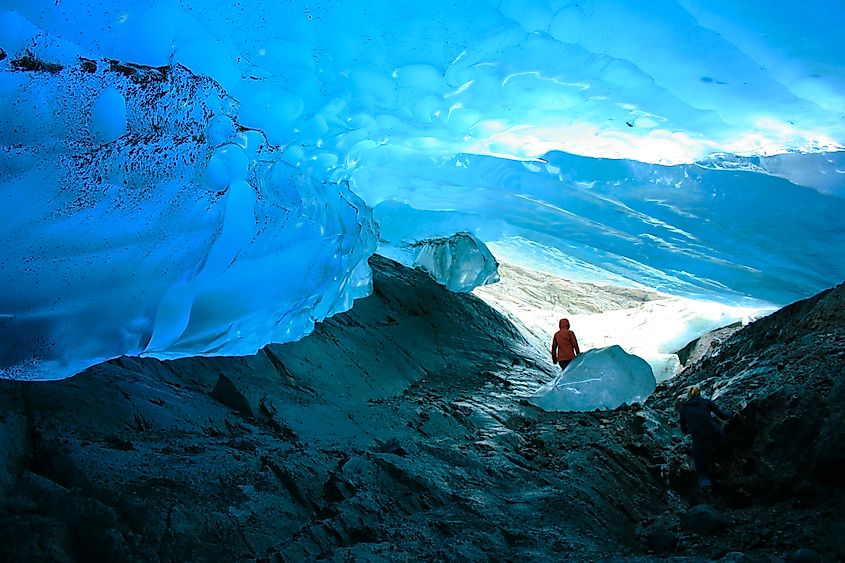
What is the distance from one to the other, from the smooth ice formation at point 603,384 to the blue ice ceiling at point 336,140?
1.31 metres

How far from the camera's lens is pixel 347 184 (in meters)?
5.94

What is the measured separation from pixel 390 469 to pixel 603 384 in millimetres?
3350

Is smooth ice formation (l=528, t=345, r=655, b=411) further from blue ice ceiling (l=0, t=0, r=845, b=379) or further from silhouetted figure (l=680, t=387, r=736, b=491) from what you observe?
silhouetted figure (l=680, t=387, r=736, b=491)

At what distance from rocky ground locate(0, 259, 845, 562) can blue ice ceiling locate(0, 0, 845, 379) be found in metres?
0.56

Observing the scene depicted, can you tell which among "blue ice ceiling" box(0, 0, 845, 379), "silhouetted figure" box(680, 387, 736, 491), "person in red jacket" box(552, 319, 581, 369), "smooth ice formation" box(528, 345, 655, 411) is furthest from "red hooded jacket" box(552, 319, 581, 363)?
"silhouetted figure" box(680, 387, 736, 491)

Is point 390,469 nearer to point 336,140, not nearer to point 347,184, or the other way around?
point 336,140

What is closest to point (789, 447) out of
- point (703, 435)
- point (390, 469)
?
point (703, 435)

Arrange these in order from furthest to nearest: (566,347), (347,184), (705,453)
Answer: (566,347) → (347,184) → (705,453)

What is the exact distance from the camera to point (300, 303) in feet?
19.6

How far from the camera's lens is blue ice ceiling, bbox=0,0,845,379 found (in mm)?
3408

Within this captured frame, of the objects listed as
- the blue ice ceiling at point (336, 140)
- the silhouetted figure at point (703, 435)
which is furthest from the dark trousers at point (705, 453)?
the blue ice ceiling at point (336, 140)

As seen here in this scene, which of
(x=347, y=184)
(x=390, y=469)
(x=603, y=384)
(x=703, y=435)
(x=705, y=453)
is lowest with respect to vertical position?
(x=705, y=453)

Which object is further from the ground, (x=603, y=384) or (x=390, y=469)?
(x=603, y=384)

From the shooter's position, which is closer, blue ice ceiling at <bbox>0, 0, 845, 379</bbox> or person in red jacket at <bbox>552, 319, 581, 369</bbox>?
blue ice ceiling at <bbox>0, 0, 845, 379</bbox>
